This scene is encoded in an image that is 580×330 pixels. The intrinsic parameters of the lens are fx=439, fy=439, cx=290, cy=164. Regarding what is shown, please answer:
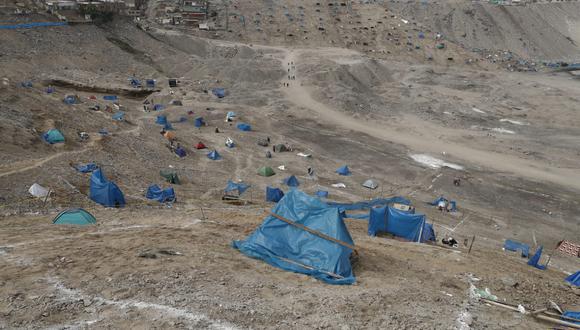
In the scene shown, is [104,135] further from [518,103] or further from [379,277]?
[518,103]

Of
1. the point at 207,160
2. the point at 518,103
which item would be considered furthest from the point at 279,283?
the point at 518,103

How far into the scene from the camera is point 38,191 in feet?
72.1

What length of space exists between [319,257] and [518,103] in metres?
61.1

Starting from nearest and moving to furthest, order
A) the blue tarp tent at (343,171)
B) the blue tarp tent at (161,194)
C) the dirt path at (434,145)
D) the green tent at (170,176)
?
1. the blue tarp tent at (161,194)
2. the green tent at (170,176)
3. the blue tarp tent at (343,171)
4. the dirt path at (434,145)

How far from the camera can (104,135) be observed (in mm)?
34719

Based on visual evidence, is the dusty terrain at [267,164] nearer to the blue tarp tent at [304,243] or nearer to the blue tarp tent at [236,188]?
the blue tarp tent at [304,243]

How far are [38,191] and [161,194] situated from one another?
6.35m

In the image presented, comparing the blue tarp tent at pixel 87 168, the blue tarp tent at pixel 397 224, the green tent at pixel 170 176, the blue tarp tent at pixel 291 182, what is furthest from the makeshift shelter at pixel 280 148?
the blue tarp tent at pixel 397 224

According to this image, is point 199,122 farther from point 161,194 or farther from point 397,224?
point 397,224

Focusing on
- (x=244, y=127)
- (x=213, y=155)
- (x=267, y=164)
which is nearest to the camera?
(x=213, y=155)

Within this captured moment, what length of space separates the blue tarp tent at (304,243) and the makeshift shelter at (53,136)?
20473mm

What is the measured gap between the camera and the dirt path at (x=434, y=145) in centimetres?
4138

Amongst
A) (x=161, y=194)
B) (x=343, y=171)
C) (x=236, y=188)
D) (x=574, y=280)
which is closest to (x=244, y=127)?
(x=343, y=171)

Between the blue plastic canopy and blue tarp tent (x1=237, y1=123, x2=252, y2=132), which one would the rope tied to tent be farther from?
the blue plastic canopy
